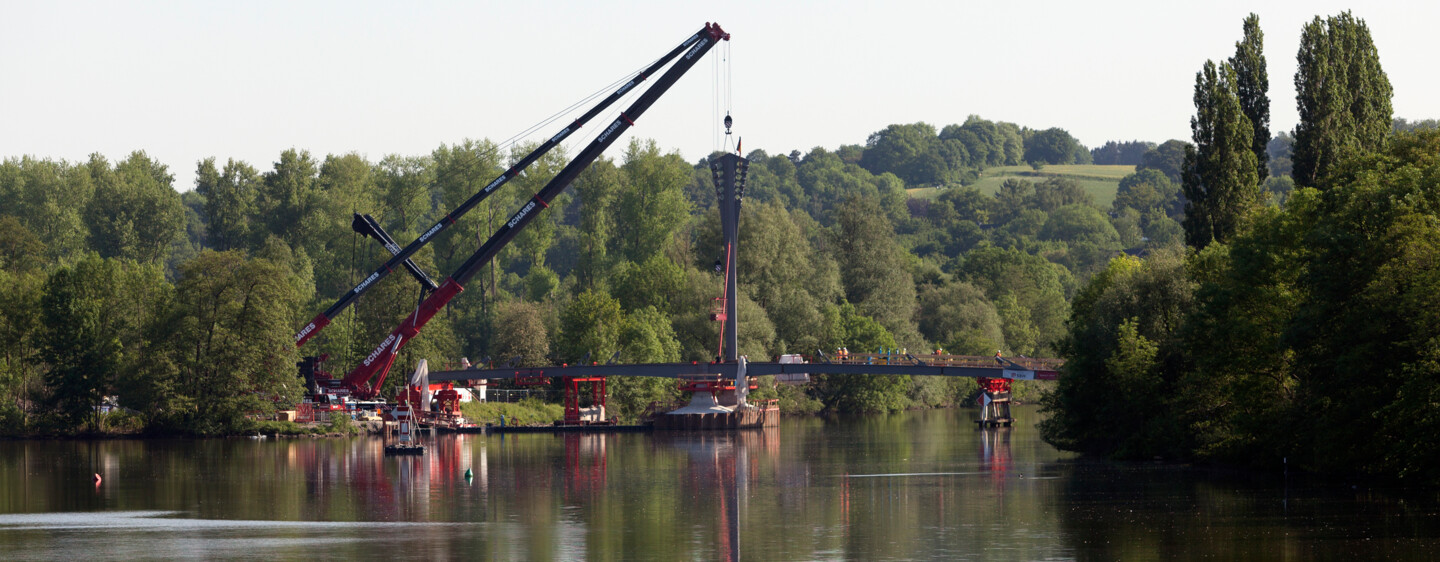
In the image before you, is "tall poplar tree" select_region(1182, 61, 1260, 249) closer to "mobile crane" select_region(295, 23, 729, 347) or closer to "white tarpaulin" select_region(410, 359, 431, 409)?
"mobile crane" select_region(295, 23, 729, 347)

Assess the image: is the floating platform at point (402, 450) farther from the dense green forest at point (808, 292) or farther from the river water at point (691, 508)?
the dense green forest at point (808, 292)

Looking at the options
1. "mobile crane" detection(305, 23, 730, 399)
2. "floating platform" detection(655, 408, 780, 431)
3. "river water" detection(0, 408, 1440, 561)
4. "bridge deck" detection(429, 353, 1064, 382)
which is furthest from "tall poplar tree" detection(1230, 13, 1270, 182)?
"floating platform" detection(655, 408, 780, 431)

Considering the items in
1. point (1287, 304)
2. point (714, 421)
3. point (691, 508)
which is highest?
point (1287, 304)

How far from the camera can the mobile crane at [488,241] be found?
85.6 metres

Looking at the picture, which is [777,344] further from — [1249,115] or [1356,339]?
[1356,339]

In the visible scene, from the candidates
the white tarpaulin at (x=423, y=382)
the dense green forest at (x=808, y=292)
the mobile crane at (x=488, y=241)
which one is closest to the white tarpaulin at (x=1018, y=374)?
the dense green forest at (x=808, y=292)

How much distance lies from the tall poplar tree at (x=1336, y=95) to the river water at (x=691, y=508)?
13470mm

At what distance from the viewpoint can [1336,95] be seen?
191ft

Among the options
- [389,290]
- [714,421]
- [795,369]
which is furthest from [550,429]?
[795,369]

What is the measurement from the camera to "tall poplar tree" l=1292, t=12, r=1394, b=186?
5834 cm

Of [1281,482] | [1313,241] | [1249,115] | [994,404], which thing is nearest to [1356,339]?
[1313,241]

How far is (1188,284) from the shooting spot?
57531 mm

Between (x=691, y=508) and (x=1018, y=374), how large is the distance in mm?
41183

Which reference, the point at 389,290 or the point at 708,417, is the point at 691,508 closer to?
the point at 708,417
